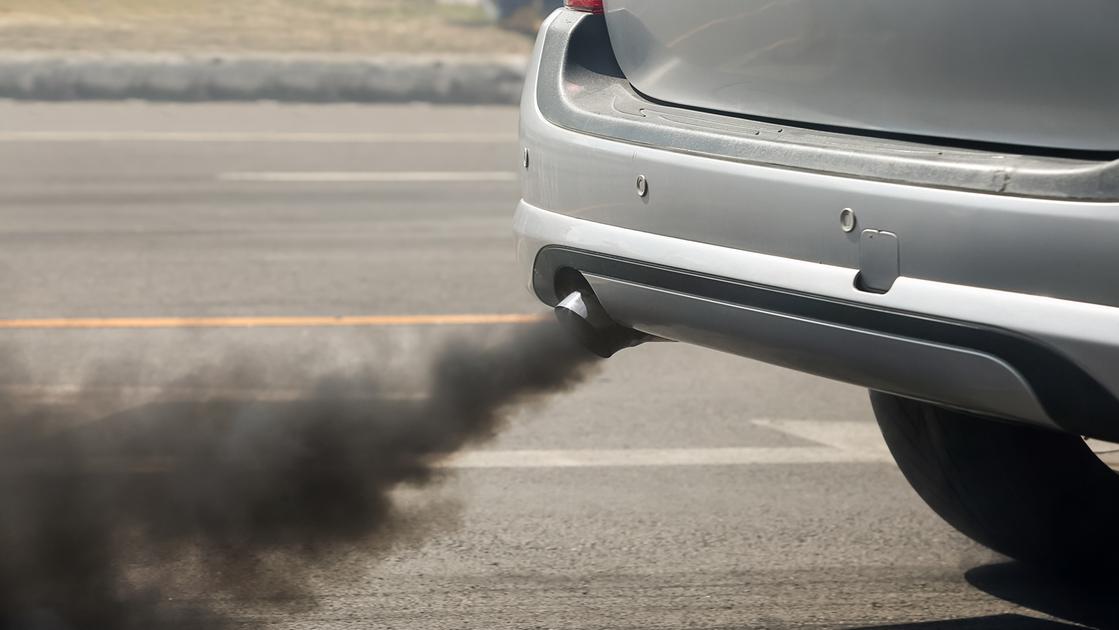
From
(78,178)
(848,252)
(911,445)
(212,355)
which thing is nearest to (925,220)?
(848,252)

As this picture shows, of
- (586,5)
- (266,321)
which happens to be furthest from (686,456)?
(266,321)

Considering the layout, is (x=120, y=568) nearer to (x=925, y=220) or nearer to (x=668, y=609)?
(x=668, y=609)

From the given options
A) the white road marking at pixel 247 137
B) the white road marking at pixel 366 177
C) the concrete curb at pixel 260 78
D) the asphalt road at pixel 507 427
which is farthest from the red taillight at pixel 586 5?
the concrete curb at pixel 260 78

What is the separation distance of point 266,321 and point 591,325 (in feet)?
11.7

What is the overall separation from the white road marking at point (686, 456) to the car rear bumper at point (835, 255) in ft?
4.41

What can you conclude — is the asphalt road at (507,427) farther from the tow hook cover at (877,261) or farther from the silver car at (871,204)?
the tow hook cover at (877,261)

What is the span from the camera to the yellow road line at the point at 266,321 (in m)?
6.34

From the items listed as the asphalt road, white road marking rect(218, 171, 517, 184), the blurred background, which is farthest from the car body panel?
the blurred background

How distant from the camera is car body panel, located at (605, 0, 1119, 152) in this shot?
90.9 inches

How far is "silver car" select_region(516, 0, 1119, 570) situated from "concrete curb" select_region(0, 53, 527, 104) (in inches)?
470

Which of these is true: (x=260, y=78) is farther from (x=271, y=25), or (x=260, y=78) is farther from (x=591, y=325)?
(x=591, y=325)

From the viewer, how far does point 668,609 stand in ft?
11.1

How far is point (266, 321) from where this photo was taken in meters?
6.45

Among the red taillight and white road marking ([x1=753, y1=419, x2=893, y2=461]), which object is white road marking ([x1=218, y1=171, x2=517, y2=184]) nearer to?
white road marking ([x1=753, y1=419, x2=893, y2=461])
